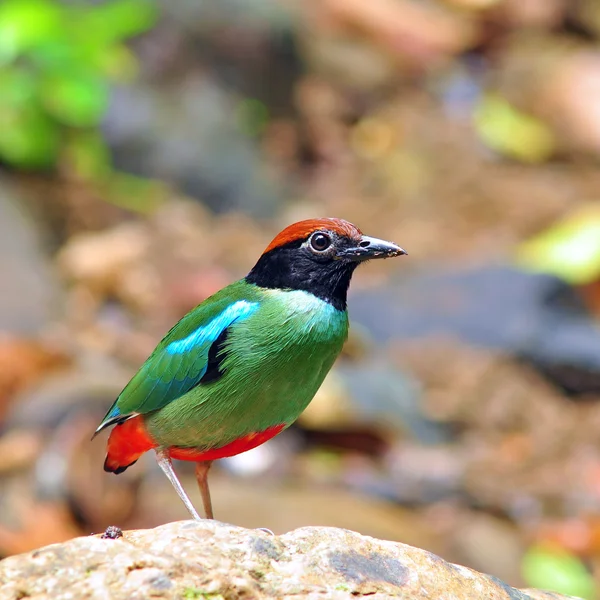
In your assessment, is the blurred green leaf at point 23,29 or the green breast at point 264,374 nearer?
the green breast at point 264,374

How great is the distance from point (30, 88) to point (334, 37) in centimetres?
731

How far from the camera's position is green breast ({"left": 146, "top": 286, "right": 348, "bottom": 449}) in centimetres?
365

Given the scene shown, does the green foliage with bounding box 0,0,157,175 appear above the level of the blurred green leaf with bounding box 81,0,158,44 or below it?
below

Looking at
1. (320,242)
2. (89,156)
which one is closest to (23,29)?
Answer: (89,156)

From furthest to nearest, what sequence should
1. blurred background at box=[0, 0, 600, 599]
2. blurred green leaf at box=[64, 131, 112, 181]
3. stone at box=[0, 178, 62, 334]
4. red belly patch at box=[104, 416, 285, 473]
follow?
1. blurred green leaf at box=[64, 131, 112, 181]
2. stone at box=[0, 178, 62, 334]
3. blurred background at box=[0, 0, 600, 599]
4. red belly patch at box=[104, 416, 285, 473]

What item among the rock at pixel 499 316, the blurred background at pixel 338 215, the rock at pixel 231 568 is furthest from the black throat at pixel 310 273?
the rock at pixel 499 316

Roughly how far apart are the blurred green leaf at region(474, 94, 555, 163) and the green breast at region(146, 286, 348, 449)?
11486 mm

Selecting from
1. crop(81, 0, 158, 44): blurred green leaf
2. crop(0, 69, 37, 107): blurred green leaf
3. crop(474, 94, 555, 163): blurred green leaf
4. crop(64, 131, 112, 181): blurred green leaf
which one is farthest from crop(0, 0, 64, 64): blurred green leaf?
crop(474, 94, 555, 163): blurred green leaf

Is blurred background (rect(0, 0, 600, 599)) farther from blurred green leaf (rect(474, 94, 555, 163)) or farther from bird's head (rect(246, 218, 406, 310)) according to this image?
bird's head (rect(246, 218, 406, 310))

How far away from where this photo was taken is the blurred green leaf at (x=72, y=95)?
1084 centimetres

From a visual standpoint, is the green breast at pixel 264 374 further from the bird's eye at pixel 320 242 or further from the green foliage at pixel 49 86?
the green foliage at pixel 49 86

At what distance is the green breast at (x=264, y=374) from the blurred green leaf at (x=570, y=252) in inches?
298

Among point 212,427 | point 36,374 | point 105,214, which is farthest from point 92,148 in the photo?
point 212,427

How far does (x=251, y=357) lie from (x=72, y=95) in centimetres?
792
